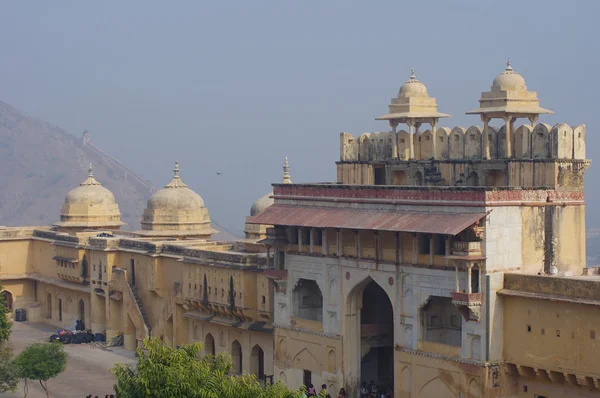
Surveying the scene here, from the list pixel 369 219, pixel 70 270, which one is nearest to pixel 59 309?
pixel 70 270

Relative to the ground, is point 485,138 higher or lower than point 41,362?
higher

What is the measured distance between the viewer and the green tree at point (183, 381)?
2525 cm

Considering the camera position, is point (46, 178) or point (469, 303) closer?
point (469, 303)

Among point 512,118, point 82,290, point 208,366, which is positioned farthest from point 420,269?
point 82,290

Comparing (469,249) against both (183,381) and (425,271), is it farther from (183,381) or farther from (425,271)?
(183,381)

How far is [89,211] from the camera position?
5712 cm

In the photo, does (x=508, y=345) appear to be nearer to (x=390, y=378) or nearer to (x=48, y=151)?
(x=390, y=378)

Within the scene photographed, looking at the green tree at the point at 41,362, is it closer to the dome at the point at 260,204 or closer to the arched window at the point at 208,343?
the arched window at the point at 208,343

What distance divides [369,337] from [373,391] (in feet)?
4.68

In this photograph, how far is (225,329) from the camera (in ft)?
142

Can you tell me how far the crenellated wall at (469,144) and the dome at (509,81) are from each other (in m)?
1.04

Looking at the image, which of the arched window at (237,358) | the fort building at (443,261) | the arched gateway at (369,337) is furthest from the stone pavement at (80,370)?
the arched gateway at (369,337)

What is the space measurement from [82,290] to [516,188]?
25.6 metres

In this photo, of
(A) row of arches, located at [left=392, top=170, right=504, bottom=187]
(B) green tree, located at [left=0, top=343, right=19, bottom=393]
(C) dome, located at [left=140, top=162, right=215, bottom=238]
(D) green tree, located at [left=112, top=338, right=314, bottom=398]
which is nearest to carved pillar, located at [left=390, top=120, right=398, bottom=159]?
(A) row of arches, located at [left=392, top=170, right=504, bottom=187]
